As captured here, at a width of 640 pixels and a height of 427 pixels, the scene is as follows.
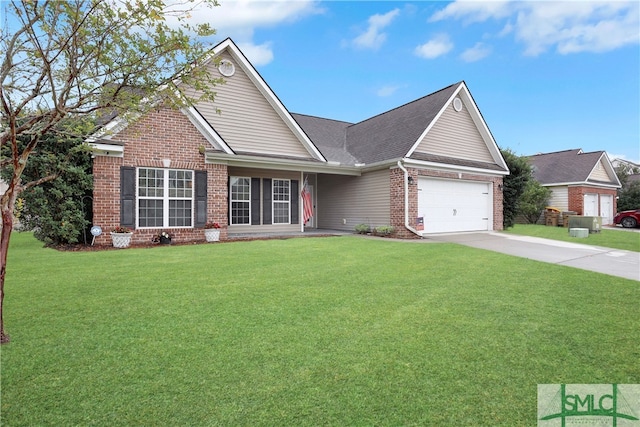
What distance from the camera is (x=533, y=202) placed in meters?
25.0

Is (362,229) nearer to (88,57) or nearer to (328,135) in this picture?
(328,135)

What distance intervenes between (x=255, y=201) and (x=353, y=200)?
4.76 meters

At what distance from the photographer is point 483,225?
16703 mm

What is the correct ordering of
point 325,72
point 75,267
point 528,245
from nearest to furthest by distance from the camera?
point 75,267 < point 528,245 < point 325,72

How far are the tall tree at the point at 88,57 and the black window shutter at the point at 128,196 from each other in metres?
6.71

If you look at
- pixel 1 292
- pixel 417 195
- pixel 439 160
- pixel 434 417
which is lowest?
pixel 434 417

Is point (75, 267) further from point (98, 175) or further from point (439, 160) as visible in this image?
point (439, 160)

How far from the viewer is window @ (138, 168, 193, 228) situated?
10.9 metres

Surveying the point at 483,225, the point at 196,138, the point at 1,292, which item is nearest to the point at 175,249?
the point at 196,138

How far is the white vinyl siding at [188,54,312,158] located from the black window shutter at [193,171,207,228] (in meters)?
2.38

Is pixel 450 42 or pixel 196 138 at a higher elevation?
pixel 450 42

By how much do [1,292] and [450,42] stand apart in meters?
18.3

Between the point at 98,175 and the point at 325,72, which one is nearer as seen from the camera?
the point at 98,175

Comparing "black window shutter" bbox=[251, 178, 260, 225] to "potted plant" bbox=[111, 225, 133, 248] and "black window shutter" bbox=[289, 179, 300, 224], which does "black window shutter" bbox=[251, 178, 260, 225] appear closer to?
"black window shutter" bbox=[289, 179, 300, 224]
